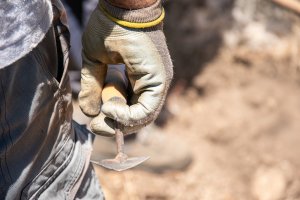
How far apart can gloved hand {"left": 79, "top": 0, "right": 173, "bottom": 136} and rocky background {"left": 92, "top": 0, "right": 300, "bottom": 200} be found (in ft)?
4.68

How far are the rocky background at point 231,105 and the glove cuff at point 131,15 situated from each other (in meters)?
1.52

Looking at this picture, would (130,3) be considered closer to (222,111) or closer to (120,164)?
(120,164)

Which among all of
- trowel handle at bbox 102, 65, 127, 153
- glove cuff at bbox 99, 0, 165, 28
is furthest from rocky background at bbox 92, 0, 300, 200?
glove cuff at bbox 99, 0, 165, 28

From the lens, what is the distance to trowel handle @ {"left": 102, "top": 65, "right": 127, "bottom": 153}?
117cm

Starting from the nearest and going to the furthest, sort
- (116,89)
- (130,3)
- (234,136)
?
1. (130,3)
2. (116,89)
3. (234,136)

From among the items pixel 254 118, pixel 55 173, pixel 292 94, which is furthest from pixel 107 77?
pixel 292 94

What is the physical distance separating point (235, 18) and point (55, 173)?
2619 millimetres

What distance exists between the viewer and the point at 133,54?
1.12m

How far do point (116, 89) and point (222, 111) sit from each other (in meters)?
2.14

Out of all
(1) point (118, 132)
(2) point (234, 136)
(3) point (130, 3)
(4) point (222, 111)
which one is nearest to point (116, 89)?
(1) point (118, 132)

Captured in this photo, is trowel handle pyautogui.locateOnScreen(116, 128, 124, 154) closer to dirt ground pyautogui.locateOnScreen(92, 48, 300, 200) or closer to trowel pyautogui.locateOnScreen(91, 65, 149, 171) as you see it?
trowel pyautogui.locateOnScreen(91, 65, 149, 171)

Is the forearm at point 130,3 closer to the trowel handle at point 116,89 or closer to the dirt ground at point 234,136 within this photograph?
the trowel handle at point 116,89

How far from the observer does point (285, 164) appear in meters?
2.91

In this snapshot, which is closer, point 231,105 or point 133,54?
point 133,54
